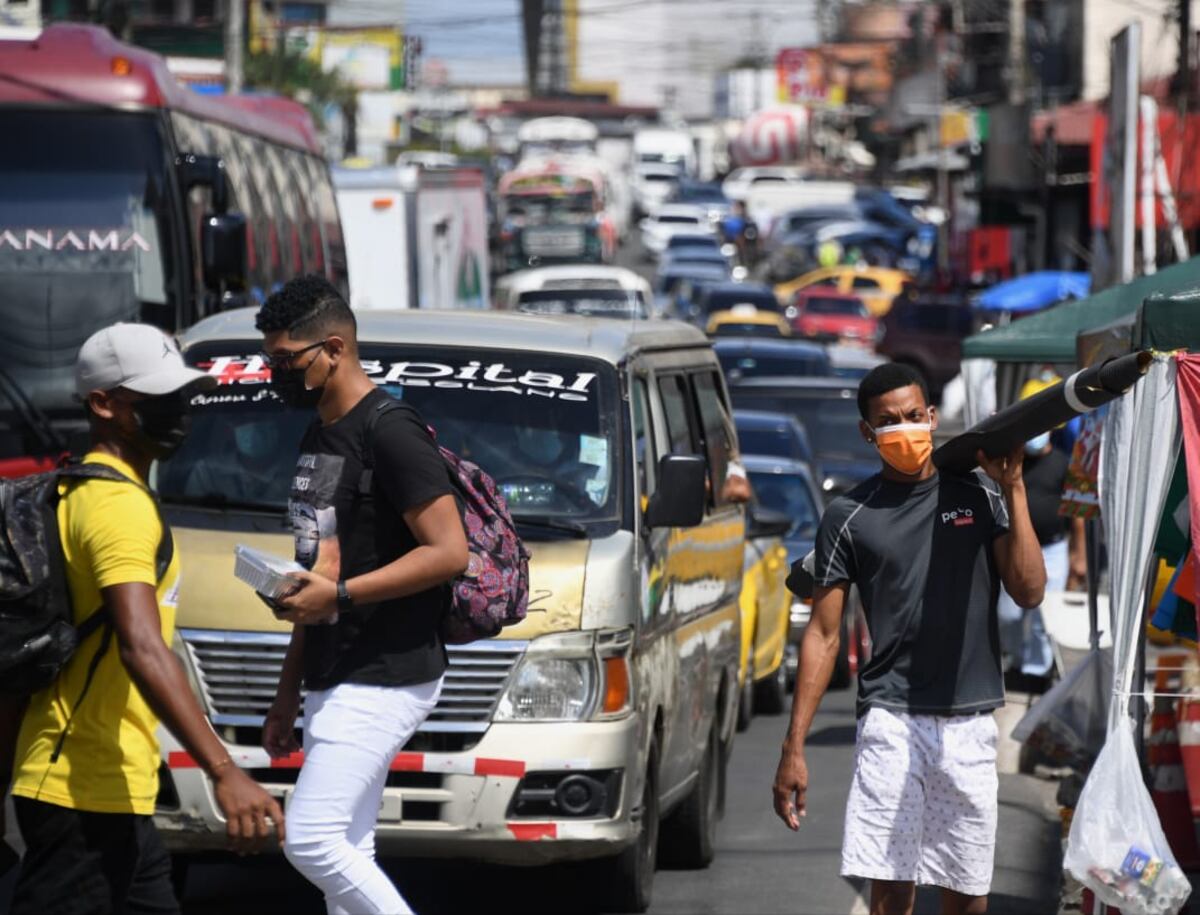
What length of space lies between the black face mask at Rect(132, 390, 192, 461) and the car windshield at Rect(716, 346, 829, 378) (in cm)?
1860

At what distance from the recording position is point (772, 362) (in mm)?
23781

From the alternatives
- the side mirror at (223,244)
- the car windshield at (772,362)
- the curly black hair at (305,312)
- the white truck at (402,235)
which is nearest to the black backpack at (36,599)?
the curly black hair at (305,312)

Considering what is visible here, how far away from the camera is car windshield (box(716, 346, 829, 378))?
23438 mm

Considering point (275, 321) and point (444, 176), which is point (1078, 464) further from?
point (444, 176)

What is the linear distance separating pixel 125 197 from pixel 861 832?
8169mm

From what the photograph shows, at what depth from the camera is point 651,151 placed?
9144 centimetres

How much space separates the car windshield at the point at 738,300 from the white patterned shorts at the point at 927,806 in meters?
33.8

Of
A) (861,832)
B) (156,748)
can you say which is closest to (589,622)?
(861,832)

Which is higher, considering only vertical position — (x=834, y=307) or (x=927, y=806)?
(x=927, y=806)

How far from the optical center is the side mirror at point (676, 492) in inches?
297

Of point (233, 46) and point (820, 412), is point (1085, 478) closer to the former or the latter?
point (820, 412)

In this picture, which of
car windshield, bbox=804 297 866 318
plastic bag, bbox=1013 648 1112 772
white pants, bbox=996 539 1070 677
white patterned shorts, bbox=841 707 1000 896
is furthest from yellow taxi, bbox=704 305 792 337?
white patterned shorts, bbox=841 707 1000 896

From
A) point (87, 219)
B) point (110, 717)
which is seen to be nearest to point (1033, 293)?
point (87, 219)

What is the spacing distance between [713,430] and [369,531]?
15.1 feet
